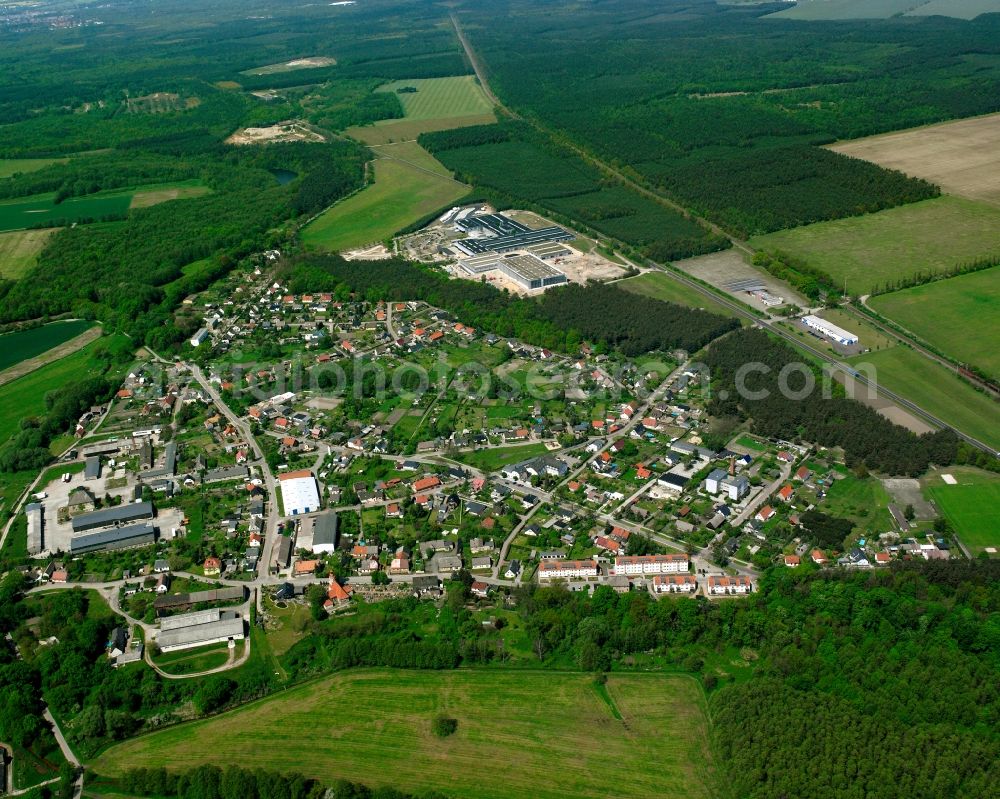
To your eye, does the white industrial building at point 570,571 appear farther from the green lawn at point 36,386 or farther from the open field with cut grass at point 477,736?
the green lawn at point 36,386

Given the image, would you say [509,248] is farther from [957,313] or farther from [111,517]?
[111,517]

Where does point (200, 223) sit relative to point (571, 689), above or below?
above

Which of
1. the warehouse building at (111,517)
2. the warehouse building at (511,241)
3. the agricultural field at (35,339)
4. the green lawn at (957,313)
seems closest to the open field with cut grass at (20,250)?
the agricultural field at (35,339)

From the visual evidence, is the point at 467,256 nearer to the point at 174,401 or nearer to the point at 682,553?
the point at 174,401

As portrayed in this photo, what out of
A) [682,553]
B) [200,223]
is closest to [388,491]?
[682,553]

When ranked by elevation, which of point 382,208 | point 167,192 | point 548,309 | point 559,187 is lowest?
point 548,309

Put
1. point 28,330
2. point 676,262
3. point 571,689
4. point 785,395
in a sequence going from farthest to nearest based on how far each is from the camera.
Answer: point 676,262
point 28,330
point 785,395
point 571,689

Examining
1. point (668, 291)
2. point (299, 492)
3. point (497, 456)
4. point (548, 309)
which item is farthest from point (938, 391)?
point (299, 492)

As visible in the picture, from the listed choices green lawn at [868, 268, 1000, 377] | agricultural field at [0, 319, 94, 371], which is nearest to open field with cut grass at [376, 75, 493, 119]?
agricultural field at [0, 319, 94, 371]
